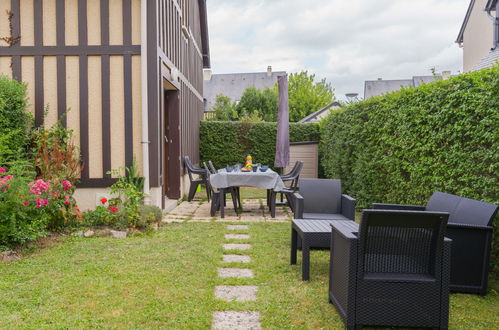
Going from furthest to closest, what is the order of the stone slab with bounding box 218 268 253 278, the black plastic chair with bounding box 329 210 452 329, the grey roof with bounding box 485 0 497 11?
the grey roof with bounding box 485 0 497 11 → the stone slab with bounding box 218 268 253 278 → the black plastic chair with bounding box 329 210 452 329

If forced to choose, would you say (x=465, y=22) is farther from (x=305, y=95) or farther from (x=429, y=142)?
(x=305, y=95)

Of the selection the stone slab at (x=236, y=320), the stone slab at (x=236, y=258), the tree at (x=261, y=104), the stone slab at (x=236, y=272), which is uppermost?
the tree at (x=261, y=104)

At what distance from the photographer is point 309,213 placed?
5508mm

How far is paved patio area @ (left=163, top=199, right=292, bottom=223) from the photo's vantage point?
23.6ft

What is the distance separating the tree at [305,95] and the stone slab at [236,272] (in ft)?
104

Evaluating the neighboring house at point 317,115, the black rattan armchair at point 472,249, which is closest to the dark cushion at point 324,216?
the black rattan armchair at point 472,249

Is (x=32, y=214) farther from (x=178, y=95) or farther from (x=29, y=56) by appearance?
(x=178, y=95)

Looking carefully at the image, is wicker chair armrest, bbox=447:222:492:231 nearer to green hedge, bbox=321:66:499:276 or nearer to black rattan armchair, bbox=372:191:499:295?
black rattan armchair, bbox=372:191:499:295

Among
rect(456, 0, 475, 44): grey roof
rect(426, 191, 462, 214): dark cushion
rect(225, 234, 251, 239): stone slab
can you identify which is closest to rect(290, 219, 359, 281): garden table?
rect(426, 191, 462, 214): dark cushion

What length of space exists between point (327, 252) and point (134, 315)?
2.57 m

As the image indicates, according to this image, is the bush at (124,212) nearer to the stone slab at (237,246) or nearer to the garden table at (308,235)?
the stone slab at (237,246)

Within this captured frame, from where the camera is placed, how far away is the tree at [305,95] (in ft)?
117

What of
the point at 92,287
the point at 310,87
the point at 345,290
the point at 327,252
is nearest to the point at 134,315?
the point at 92,287

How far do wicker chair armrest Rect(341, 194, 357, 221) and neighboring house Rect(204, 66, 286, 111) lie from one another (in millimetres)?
37994
